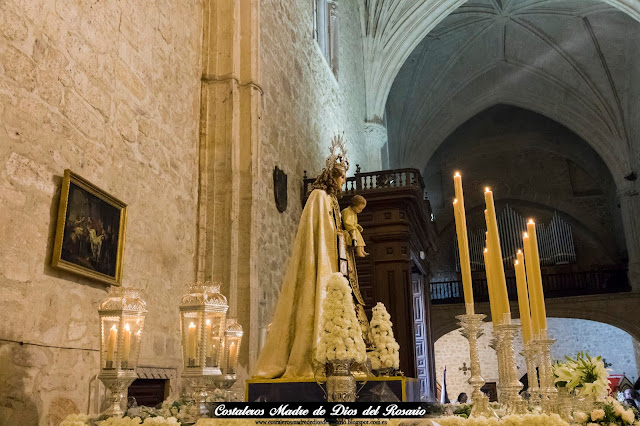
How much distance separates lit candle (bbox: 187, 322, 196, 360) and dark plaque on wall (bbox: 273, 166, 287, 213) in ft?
15.8

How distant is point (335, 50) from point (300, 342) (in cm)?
941

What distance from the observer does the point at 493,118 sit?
77.4 ft

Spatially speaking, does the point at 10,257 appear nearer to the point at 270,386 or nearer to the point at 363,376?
the point at 270,386

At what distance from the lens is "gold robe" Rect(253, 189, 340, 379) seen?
12.7ft

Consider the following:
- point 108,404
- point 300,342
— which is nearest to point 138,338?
point 108,404

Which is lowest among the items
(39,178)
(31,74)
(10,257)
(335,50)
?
(10,257)

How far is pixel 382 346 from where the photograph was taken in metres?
3.86

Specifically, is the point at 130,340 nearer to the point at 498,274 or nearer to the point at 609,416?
the point at 498,274

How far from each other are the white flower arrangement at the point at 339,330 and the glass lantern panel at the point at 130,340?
2.97ft

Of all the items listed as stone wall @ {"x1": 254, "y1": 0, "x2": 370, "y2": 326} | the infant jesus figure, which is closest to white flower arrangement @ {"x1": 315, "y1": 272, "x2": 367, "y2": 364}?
the infant jesus figure

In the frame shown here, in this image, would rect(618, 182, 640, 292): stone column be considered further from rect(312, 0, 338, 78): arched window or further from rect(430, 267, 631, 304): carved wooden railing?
rect(312, 0, 338, 78): arched window

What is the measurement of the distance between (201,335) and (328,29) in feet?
33.3

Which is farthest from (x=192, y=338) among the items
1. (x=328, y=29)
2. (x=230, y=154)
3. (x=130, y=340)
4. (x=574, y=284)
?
(x=574, y=284)

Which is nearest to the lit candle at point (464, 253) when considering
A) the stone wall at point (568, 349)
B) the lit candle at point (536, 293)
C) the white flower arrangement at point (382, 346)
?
the lit candle at point (536, 293)
